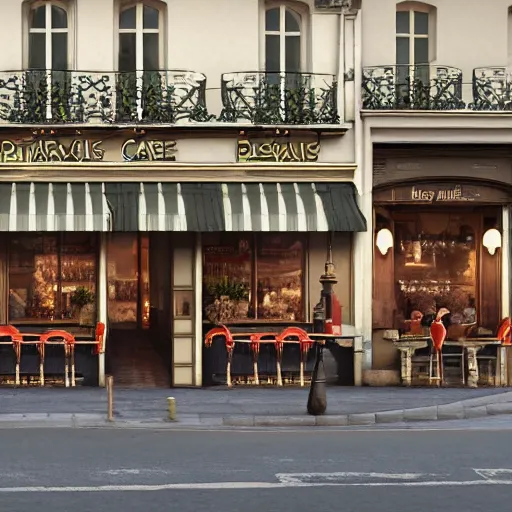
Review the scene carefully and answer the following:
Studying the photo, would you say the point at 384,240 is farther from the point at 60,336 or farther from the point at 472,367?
the point at 60,336

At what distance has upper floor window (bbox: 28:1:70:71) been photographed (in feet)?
69.5

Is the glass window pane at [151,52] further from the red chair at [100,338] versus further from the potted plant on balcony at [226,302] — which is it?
the red chair at [100,338]

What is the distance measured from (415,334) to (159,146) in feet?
19.0

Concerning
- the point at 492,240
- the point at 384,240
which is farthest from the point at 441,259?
the point at 384,240

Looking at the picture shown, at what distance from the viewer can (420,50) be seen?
22047mm

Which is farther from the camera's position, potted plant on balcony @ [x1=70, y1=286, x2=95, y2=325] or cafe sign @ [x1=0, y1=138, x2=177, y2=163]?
potted plant on balcony @ [x1=70, y1=286, x2=95, y2=325]

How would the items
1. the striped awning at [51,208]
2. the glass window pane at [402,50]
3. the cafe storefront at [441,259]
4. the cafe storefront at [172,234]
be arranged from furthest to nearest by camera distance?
the glass window pane at [402,50]
the cafe storefront at [441,259]
the cafe storefront at [172,234]
the striped awning at [51,208]

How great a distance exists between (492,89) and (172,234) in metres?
6.17

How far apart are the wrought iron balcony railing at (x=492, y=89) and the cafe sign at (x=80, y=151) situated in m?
5.41

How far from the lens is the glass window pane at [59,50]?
2122 cm

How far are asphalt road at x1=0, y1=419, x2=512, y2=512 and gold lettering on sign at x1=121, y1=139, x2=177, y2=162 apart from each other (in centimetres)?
646

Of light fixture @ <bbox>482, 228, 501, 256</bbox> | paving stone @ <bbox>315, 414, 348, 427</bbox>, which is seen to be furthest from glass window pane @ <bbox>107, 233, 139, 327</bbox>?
paving stone @ <bbox>315, 414, 348, 427</bbox>

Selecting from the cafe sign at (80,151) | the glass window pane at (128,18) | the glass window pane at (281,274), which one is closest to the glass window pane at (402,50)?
the glass window pane at (281,274)

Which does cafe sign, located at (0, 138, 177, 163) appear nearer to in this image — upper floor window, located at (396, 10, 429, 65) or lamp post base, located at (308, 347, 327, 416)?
upper floor window, located at (396, 10, 429, 65)
